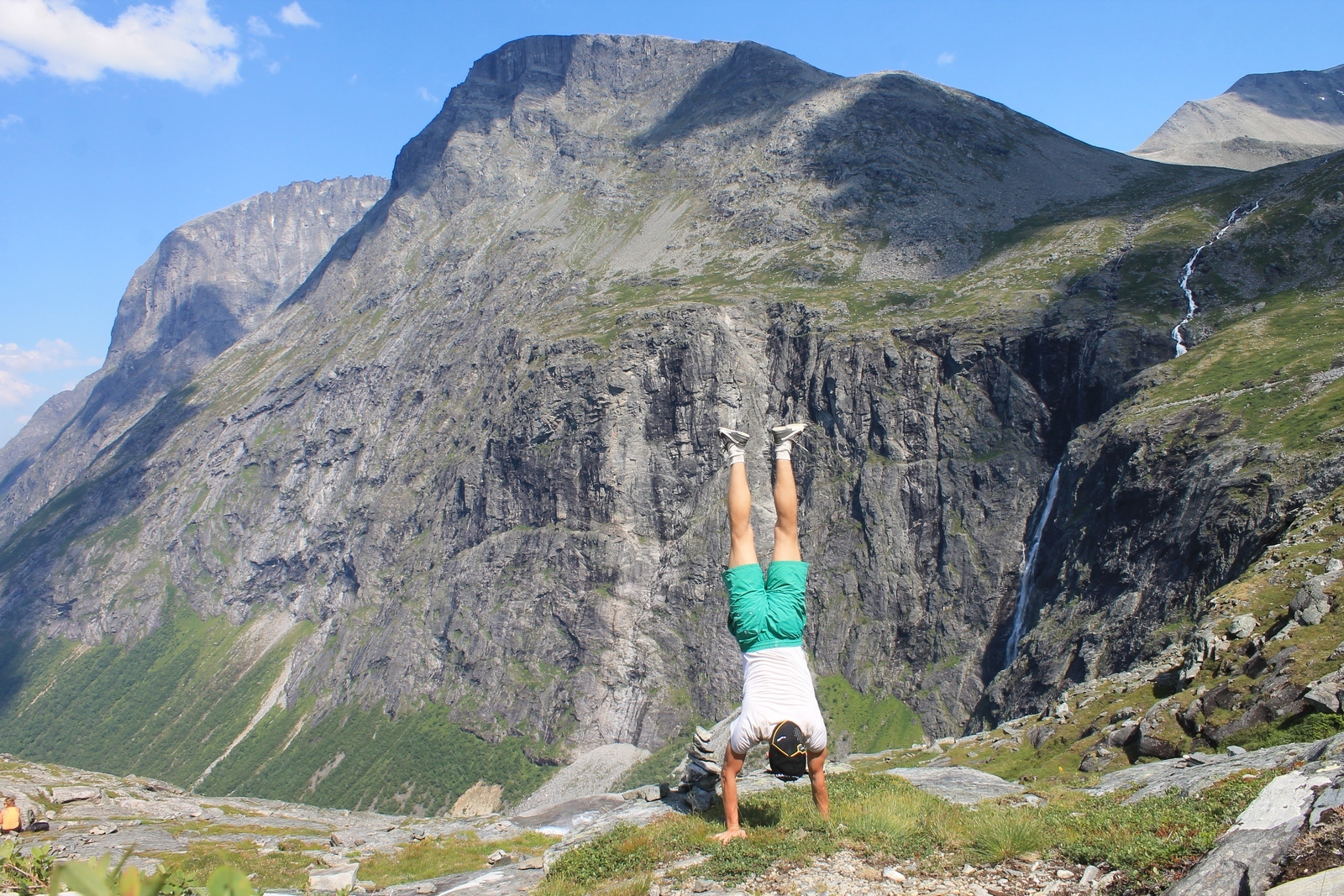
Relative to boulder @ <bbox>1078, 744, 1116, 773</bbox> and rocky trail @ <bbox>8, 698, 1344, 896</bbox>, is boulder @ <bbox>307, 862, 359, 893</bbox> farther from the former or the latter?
boulder @ <bbox>1078, 744, 1116, 773</bbox>

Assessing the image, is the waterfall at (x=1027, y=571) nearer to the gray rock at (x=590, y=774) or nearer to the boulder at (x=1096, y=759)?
the gray rock at (x=590, y=774)

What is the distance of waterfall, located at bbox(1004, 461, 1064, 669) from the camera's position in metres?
119

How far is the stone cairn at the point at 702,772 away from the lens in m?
18.6

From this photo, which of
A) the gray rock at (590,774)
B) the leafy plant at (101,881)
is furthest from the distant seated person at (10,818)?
the gray rock at (590,774)

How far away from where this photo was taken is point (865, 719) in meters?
137

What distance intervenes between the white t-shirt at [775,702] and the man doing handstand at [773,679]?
0.01 meters

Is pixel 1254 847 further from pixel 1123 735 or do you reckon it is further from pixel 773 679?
pixel 1123 735

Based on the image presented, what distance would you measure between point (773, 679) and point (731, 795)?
226 cm

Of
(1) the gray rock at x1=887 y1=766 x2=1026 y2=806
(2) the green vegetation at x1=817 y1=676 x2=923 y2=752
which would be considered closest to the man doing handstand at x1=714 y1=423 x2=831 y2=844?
(1) the gray rock at x1=887 y1=766 x2=1026 y2=806

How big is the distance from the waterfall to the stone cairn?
4296 inches

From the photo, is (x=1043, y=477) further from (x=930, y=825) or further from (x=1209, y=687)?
(x=930, y=825)

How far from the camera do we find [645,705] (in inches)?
6225

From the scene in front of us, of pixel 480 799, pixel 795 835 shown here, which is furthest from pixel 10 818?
pixel 480 799

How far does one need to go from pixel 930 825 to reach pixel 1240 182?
20388cm
